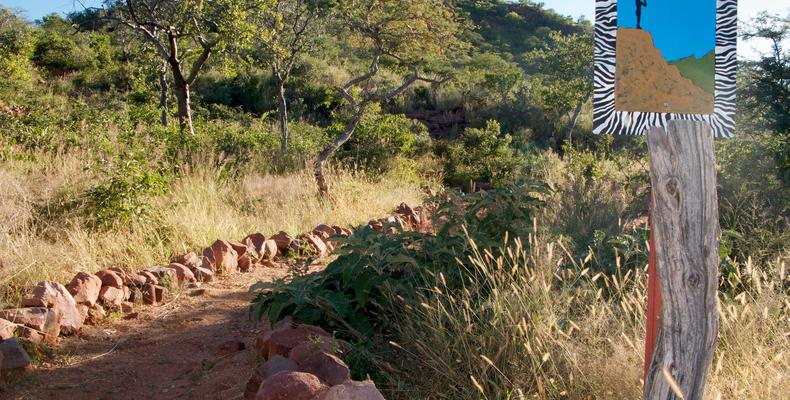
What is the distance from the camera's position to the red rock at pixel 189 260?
5.98 metres

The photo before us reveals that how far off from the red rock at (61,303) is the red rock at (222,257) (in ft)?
5.21

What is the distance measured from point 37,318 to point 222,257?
2.04 metres

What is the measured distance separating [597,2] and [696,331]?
1.11 meters

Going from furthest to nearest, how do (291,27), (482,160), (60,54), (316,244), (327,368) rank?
(60,54)
(482,160)
(291,27)
(316,244)
(327,368)

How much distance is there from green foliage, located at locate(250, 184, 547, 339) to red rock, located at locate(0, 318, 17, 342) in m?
1.35

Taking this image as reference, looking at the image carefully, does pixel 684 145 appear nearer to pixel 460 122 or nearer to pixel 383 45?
pixel 383 45

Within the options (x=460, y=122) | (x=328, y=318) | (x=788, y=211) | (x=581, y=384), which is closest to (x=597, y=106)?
(x=581, y=384)

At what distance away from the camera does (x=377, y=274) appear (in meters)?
4.06

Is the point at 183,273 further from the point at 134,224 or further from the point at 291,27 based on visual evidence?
the point at 291,27

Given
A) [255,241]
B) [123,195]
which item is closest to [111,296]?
[123,195]

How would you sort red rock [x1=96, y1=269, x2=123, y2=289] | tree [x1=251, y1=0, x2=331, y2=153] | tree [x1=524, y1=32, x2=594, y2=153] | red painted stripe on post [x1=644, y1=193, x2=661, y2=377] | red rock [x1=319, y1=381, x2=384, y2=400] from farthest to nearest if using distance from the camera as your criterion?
tree [x1=524, y1=32, x2=594, y2=153]
tree [x1=251, y1=0, x2=331, y2=153]
red rock [x1=96, y1=269, x2=123, y2=289]
red rock [x1=319, y1=381, x2=384, y2=400]
red painted stripe on post [x1=644, y1=193, x2=661, y2=377]

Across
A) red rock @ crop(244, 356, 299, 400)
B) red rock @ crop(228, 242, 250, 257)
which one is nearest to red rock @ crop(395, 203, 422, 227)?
red rock @ crop(228, 242, 250, 257)

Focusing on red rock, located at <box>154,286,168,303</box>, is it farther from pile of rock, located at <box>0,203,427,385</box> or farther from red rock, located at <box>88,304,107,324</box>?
red rock, located at <box>88,304,107,324</box>

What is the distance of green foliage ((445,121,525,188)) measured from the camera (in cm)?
1427
